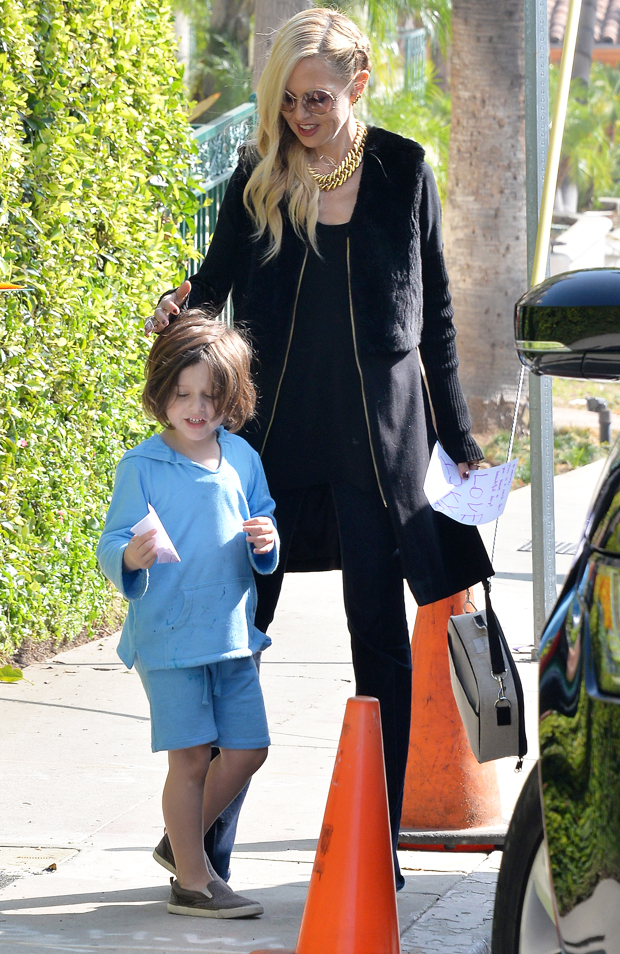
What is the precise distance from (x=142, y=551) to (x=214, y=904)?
896mm

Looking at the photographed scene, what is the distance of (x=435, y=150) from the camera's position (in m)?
17.4

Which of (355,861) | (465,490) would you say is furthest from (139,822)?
(465,490)

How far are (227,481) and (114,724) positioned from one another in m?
1.79

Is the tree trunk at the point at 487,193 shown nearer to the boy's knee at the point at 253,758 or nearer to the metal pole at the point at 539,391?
the metal pole at the point at 539,391

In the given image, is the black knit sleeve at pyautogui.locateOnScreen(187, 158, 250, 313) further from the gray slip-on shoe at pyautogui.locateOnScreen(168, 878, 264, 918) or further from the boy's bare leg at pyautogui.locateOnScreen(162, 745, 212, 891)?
the gray slip-on shoe at pyautogui.locateOnScreen(168, 878, 264, 918)

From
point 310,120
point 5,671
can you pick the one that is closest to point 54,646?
point 5,671

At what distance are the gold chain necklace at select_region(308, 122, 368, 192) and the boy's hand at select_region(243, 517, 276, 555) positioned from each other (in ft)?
2.80

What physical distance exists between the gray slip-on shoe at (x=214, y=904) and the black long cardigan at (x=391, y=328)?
81cm

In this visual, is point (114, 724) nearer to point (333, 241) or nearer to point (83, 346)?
point (83, 346)

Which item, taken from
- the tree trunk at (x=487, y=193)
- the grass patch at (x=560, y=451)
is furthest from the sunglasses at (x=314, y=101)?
the tree trunk at (x=487, y=193)

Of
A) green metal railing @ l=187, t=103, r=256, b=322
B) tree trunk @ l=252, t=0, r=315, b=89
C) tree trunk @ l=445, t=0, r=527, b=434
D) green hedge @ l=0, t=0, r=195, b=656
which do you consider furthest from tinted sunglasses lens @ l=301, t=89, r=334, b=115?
tree trunk @ l=445, t=0, r=527, b=434

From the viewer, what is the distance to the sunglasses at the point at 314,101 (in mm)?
3090

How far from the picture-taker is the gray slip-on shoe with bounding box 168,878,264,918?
121 inches

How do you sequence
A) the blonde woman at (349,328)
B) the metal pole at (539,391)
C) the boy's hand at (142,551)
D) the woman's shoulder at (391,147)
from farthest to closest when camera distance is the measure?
the metal pole at (539,391), the woman's shoulder at (391,147), the blonde woman at (349,328), the boy's hand at (142,551)
